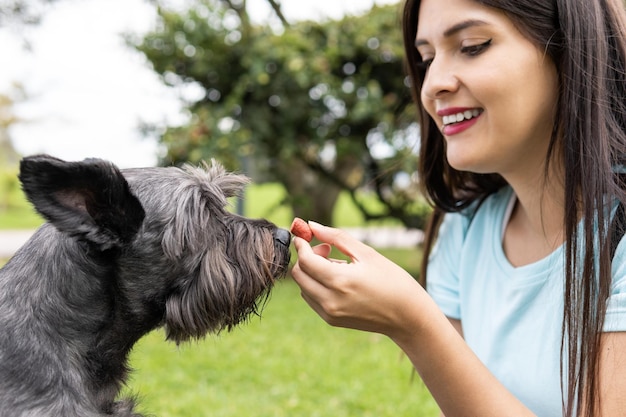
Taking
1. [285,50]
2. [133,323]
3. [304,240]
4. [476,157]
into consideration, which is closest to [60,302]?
[133,323]

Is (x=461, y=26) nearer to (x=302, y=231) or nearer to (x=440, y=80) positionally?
(x=440, y=80)

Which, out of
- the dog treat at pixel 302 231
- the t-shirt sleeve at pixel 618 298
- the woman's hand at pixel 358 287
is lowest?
the t-shirt sleeve at pixel 618 298

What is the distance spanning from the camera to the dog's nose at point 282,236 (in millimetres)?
2691

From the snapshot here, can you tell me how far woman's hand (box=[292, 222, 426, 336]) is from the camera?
7.45ft

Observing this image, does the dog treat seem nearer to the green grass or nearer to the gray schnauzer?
the gray schnauzer

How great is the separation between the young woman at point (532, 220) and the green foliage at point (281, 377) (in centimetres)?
153

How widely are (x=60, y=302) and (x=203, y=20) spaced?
7417mm

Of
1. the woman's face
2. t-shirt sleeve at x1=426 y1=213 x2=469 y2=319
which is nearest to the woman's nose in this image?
the woman's face

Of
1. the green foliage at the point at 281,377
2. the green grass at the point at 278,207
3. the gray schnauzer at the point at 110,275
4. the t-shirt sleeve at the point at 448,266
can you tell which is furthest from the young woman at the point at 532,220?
the green grass at the point at 278,207

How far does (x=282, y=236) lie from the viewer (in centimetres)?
270

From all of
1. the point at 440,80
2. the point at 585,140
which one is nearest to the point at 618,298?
the point at 585,140

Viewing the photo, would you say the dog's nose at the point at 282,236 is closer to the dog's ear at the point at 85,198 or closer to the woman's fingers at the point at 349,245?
the woman's fingers at the point at 349,245

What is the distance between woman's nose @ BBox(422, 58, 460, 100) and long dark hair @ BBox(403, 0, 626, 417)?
0.29m

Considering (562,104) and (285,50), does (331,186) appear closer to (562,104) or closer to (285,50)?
(285,50)
